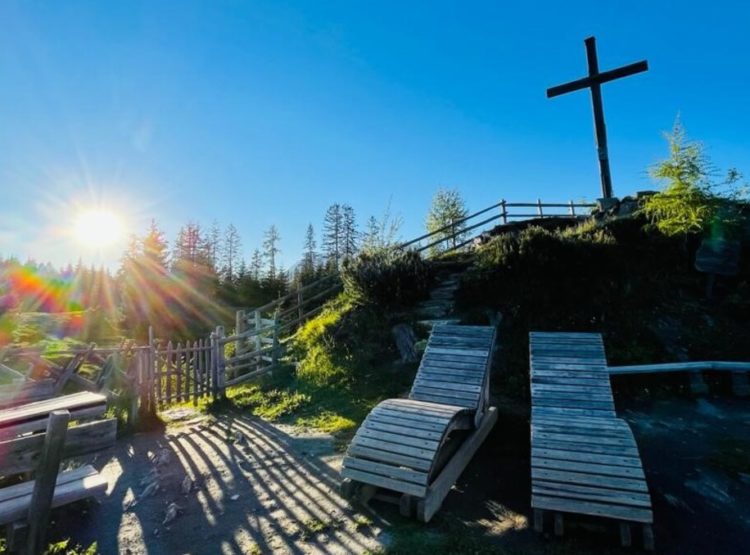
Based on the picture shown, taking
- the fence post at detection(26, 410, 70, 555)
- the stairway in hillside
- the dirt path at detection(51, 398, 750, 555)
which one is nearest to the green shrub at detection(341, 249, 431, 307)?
the stairway in hillside

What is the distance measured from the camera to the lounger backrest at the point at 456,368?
5.41m

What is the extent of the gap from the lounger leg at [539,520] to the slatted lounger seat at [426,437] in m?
0.90

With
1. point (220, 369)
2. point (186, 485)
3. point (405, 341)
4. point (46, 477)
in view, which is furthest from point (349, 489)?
point (220, 369)

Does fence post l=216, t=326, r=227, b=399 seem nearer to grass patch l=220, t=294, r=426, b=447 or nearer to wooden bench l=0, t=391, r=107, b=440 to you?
grass patch l=220, t=294, r=426, b=447

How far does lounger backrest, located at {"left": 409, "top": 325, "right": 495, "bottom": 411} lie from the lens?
5.41 m

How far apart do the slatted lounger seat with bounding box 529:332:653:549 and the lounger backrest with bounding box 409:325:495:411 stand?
2.39ft

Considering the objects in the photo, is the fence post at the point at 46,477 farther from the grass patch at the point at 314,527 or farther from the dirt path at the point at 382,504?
the grass patch at the point at 314,527

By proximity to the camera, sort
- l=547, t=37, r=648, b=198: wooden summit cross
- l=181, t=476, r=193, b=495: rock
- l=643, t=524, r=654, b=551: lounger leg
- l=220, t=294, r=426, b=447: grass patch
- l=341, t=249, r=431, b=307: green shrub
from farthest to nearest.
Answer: l=547, t=37, r=648, b=198: wooden summit cross
l=341, t=249, r=431, b=307: green shrub
l=220, t=294, r=426, b=447: grass patch
l=181, t=476, r=193, b=495: rock
l=643, t=524, r=654, b=551: lounger leg

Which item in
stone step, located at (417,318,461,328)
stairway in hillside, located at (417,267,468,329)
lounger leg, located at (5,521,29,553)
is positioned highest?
stairway in hillside, located at (417,267,468,329)

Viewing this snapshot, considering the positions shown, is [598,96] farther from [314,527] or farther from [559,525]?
[314,527]

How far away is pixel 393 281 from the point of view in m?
9.88

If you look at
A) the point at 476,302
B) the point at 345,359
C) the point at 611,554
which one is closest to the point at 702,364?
the point at 476,302

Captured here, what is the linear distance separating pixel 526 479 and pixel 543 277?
203 inches

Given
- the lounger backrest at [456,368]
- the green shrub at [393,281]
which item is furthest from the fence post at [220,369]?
the lounger backrest at [456,368]
